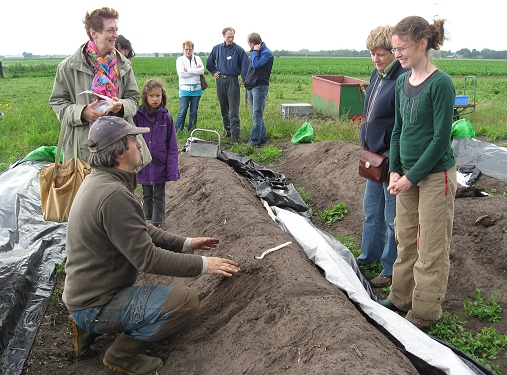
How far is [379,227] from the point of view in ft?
14.6

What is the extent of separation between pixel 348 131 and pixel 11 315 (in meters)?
7.68

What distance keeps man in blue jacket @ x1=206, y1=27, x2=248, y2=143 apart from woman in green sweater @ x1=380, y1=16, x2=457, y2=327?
5.98 metres

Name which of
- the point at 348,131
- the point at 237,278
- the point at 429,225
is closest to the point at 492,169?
the point at 348,131

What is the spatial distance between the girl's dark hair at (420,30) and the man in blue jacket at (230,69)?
6.12 m

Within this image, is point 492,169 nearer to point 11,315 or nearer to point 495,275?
point 495,275

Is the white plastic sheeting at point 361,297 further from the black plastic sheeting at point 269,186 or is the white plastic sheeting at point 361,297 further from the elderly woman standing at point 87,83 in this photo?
the elderly woman standing at point 87,83

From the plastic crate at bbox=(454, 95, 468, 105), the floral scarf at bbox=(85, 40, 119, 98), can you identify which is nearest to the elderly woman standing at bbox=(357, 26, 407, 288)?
the floral scarf at bbox=(85, 40, 119, 98)

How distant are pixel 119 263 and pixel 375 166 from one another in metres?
2.14

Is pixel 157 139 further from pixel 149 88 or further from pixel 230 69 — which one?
pixel 230 69

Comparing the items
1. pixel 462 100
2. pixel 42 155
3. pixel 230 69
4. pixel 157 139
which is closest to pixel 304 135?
pixel 230 69

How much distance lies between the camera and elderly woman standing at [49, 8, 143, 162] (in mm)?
3773

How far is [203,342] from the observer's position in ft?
10.6

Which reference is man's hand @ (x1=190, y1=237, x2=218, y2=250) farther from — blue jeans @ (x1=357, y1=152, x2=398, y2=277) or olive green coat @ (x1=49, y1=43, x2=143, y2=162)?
blue jeans @ (x1=357, y1=152, x2=398, y2=277)

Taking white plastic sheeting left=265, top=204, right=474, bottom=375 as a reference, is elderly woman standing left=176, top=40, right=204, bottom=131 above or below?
above
